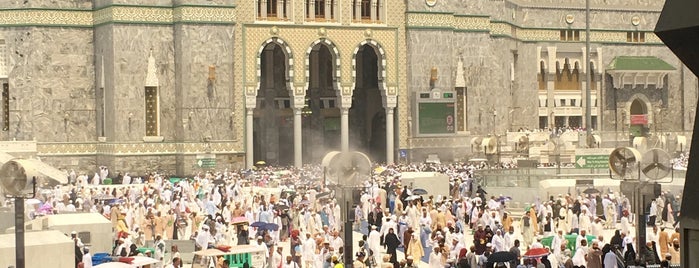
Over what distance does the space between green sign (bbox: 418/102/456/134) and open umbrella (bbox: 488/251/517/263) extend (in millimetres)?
32334

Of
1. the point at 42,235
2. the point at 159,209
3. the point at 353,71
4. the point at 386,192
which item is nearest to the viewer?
the point at 42,235

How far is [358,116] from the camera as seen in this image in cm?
5781

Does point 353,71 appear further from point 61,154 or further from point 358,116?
point 61,154

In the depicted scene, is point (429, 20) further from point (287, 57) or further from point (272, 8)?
point (272, 8)

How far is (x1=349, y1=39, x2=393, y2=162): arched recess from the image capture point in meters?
56.8

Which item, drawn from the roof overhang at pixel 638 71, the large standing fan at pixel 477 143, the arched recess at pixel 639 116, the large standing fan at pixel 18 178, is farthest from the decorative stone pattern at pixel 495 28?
the large standing fan at pixel 18 178

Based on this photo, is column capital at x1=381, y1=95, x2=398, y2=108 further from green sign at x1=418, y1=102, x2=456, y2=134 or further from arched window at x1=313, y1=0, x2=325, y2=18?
arched window at x1=313, y1=0, x2=325, y2=18

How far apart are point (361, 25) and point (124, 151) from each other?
11785 mm

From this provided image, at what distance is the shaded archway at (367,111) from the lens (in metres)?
56.8

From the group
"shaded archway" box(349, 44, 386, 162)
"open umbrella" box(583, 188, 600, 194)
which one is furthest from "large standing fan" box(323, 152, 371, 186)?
"shaded archway" box(349, 44, 386, 162)

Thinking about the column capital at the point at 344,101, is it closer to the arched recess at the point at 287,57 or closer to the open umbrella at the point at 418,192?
the arched recess at the point at 287,57

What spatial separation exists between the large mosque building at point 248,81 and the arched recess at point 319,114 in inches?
2.9

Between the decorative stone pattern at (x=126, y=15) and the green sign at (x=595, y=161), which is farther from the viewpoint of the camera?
the decorative stone pattern at (x=126, y=15)

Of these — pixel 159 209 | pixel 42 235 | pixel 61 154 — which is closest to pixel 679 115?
pixel 61 154
